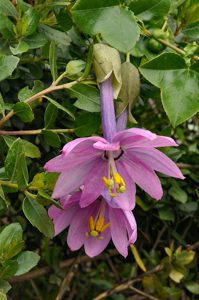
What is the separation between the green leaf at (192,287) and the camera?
5.56 ft

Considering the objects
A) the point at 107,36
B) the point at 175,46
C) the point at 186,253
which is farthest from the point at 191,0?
the point at 186,253

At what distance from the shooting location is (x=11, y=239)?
949 mm

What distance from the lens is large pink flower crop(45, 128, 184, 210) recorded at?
89 centimetres

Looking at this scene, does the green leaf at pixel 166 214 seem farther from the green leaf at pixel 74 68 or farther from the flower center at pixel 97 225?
the green leaf at pixel 74 68

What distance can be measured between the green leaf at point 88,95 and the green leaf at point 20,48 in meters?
0.10

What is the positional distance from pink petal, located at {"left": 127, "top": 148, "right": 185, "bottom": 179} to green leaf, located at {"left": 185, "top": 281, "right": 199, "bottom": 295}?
33.5 inches

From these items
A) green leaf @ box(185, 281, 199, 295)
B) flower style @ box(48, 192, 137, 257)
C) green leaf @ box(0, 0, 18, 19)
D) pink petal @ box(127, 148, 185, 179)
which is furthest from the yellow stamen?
green leaf @ box(185, 281, 199, 295)

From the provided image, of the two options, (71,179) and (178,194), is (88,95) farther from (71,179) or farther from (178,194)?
(178,194)

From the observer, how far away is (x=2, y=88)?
1.26 metres

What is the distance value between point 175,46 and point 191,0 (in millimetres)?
134

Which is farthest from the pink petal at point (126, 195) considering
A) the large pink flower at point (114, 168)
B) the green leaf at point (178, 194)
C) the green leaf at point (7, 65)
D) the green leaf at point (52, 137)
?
the green leaf at point (178, 194)

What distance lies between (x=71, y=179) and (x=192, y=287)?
90cm

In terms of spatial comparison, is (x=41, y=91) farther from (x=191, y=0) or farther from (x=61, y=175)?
(x=191, y=0)

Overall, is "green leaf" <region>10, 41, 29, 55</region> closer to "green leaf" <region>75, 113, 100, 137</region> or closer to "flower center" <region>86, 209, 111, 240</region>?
"green leaf" <region>75, 113, 100, 137</region>
